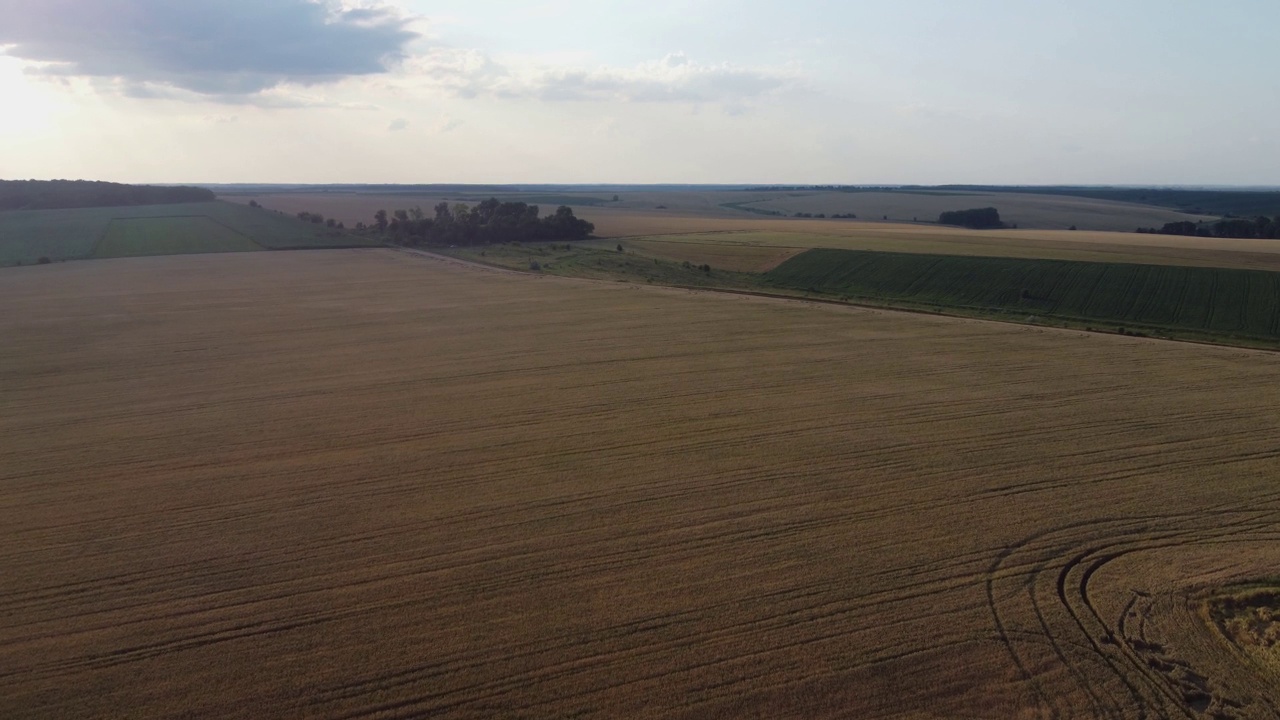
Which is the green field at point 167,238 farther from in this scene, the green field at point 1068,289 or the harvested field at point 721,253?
the green field at point 1068,289

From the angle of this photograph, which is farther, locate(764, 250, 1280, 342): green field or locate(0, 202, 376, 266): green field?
locate(0, 202, 376, 266): green field

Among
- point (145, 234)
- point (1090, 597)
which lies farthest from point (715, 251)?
point (145, 234)

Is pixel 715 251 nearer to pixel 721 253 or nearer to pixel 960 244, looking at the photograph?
pixel 721 253

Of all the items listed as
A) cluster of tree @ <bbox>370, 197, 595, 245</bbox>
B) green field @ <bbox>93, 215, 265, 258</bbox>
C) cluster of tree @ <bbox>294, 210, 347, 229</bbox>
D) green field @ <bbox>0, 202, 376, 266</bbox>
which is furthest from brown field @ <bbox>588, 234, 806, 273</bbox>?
cluster of tree @ <bbox>294, 210, 347, 229</bbox>

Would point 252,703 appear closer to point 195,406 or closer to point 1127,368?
point 195,406

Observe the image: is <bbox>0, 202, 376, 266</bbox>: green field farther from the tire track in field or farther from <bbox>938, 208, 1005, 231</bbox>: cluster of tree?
the tire track in field

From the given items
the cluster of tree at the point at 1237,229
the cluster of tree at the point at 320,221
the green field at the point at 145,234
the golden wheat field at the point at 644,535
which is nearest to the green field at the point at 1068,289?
the golden wheat field at the point at 644,535
